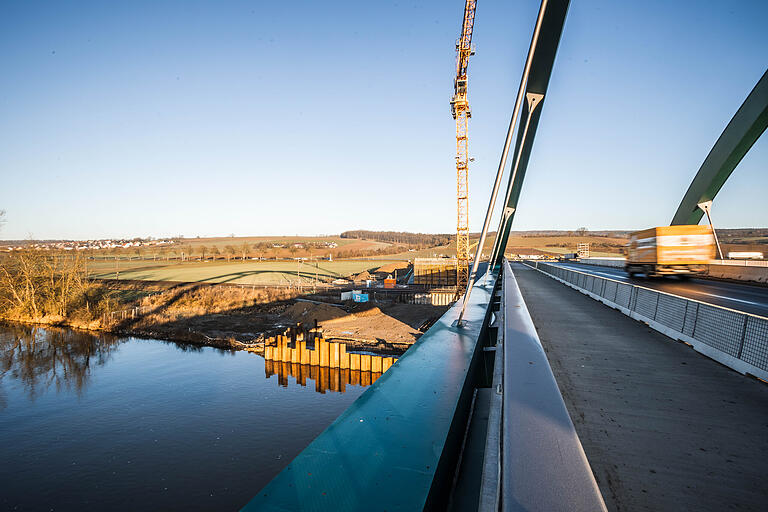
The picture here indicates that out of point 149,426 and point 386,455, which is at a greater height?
point 386,455

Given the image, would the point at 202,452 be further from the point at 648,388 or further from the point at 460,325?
the point at 648,388

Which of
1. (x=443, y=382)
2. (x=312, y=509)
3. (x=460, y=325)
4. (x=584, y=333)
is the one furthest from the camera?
(x=584, y=333)

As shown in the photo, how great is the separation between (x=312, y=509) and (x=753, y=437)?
3543 millimetres

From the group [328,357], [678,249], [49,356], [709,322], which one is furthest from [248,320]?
[709,322]

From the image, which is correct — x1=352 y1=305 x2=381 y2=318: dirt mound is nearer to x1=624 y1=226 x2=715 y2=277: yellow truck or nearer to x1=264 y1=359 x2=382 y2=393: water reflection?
x1=264 y1=359 x2=382 y2=393: water reflection

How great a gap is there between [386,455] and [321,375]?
22.0 m

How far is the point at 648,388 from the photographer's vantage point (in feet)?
13.9

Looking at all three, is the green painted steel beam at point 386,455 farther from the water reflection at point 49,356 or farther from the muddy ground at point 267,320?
the water reflection at point 49,356

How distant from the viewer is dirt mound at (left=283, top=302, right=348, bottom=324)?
38.9 m

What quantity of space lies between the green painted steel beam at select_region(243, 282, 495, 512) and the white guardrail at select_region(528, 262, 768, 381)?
4291 mm

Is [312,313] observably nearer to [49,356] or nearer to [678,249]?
[49,356]

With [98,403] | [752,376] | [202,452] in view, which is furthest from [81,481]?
[752,376]

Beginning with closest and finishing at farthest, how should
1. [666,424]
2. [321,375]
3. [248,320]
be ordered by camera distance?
1. [666,424]
2. [321,375]
3. [248,320]

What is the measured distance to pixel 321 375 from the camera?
2294 cm
